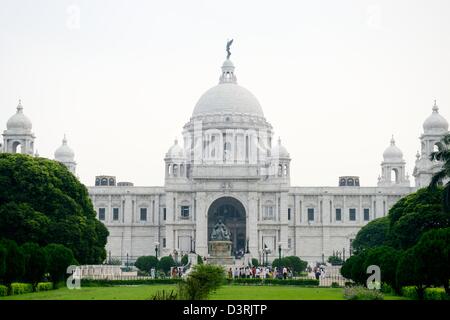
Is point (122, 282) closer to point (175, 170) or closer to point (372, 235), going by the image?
point (372, 235)

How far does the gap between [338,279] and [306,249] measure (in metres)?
46.0

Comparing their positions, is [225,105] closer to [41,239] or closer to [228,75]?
[228,75]

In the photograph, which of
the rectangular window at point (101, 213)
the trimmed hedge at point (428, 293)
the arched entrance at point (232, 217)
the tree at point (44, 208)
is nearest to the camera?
the trimmed hedge at point (428, 293)

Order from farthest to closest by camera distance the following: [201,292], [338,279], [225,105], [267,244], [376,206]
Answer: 1. [225,105]
2. [376,206]
3. [267,244]
4. [338,279]
5. [201,292]

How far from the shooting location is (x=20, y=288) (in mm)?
38125

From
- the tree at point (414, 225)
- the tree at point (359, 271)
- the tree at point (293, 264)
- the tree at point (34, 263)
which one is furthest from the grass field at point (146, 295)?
the tree at point (293, 264)

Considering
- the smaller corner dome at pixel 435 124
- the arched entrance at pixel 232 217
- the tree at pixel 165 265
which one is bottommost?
the tree at pixel 165 265

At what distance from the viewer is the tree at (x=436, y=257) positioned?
32438mm

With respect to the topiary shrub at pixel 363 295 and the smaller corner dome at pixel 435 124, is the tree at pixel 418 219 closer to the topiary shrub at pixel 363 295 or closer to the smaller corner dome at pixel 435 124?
the topiary shrub at pixel 363 295

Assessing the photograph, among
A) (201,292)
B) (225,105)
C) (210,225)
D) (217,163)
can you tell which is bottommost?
(201,292)

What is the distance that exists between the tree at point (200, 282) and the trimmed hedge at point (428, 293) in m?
6.93

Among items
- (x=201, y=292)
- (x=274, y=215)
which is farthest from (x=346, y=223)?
(x=201, y=292)

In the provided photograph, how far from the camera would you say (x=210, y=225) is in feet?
320

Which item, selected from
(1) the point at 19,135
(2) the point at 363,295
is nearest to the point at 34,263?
(2) the point at 363,295
